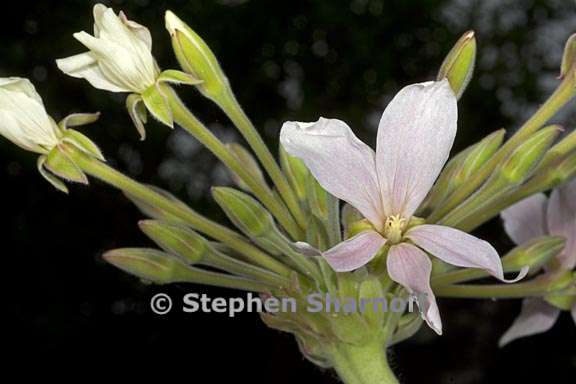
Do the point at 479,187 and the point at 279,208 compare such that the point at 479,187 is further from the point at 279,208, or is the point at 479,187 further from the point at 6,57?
the point at 6,57

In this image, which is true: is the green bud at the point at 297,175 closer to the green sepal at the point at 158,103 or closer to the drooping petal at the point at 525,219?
the green sepal at the point at 158,103

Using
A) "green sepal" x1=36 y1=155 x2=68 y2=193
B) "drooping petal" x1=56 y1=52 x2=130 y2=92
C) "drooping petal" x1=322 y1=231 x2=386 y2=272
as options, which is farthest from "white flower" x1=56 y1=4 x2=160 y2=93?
"drooping petal" x1=322 y1=231 x2=386 y2=272

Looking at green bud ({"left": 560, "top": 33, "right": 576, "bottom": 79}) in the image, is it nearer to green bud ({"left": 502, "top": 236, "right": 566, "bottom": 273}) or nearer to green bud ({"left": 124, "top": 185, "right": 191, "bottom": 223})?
green bud ({"left": 502, "top": 236, "right": 566, "bottom": 273})

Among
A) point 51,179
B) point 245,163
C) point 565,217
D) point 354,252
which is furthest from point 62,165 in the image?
point 565,217

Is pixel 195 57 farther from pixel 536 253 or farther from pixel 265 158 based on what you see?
pixel 536 253

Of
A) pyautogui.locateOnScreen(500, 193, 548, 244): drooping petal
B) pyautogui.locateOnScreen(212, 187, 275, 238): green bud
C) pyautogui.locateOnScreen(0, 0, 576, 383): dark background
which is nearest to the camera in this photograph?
pyautogui.locateOnScreen(212, 187, 275, 238): green bud

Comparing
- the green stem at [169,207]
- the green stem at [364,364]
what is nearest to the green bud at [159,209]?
the green stem at [169,207]

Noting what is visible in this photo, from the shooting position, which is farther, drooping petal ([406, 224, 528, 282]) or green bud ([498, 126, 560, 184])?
green bud ([498, 126, 560, 184])
